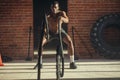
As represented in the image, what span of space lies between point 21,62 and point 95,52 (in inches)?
102

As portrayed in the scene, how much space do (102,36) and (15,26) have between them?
9.78 feet

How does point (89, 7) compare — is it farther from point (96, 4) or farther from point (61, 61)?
point (61, 61)

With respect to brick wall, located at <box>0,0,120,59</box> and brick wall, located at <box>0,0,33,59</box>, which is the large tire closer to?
brick wall, located at <box>0,0,120,59</box>

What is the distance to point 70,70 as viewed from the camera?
33.2 feet

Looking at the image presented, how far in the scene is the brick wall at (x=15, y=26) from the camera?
12.6 metres

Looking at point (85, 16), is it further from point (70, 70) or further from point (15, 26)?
point (70, 70)

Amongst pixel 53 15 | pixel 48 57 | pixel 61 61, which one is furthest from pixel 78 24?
pixel 61 61

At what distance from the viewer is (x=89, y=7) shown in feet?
41.6

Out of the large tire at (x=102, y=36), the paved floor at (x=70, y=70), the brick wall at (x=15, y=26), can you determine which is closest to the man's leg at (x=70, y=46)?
the paved floor at (x=70, y=70)

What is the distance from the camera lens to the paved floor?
29.7 feet

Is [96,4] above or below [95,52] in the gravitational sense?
above

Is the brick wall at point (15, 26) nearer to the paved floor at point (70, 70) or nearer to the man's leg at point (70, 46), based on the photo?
the paved floor at point (70, 70)

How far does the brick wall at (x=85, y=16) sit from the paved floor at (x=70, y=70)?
0.61m

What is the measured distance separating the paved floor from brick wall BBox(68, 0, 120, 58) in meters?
0.61
